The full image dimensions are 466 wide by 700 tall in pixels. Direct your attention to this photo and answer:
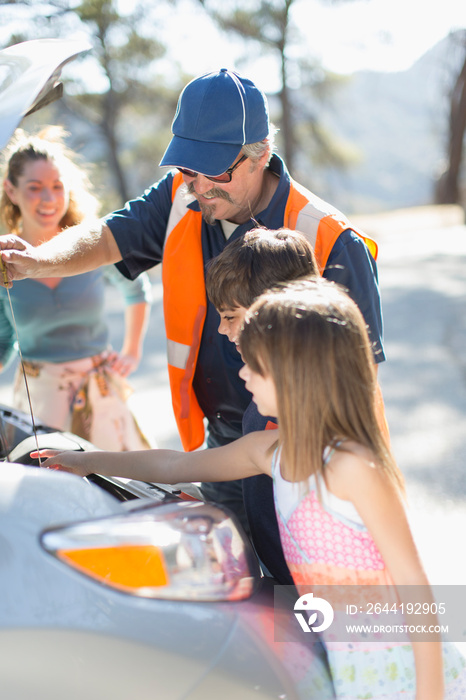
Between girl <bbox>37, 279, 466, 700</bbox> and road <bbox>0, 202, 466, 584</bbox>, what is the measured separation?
5.29 ft

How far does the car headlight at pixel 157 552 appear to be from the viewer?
3.88 feet

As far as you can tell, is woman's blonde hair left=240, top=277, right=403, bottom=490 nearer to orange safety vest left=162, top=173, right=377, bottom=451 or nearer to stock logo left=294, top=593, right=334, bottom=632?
stock logo left=294, top=593, right=334, bottom=632

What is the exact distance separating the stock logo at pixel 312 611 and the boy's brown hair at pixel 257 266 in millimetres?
711

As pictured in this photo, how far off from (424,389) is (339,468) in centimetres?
413

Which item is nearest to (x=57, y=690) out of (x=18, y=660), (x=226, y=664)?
(x=18, y=660)

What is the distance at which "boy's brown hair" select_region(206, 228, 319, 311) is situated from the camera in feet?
5.66

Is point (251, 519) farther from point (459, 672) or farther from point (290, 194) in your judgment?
point (290, 194)

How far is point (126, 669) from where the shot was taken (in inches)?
45.8

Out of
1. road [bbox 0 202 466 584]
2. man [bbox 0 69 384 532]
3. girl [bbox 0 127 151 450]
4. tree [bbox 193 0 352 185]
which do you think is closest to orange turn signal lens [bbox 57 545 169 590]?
man [bbox 0 69 384 532]

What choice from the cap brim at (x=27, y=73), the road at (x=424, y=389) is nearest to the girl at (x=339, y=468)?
the cap brim at (x=27, y=73)

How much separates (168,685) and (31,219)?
2297 millimetres

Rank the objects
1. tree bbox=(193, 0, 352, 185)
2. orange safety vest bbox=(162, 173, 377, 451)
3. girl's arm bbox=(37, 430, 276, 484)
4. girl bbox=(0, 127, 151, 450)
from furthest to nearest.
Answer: tree bbox=(193, 0, 352, 185), girl bbox=(0, 127, 151, 450), orange safety vest bbox=(162, 173, 377, 451), girl's arm bbox=(37, 430, 276, 484)

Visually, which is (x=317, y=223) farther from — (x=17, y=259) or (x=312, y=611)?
(x=312, y=611)

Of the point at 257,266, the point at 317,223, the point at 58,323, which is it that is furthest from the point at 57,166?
the point at 257,266
